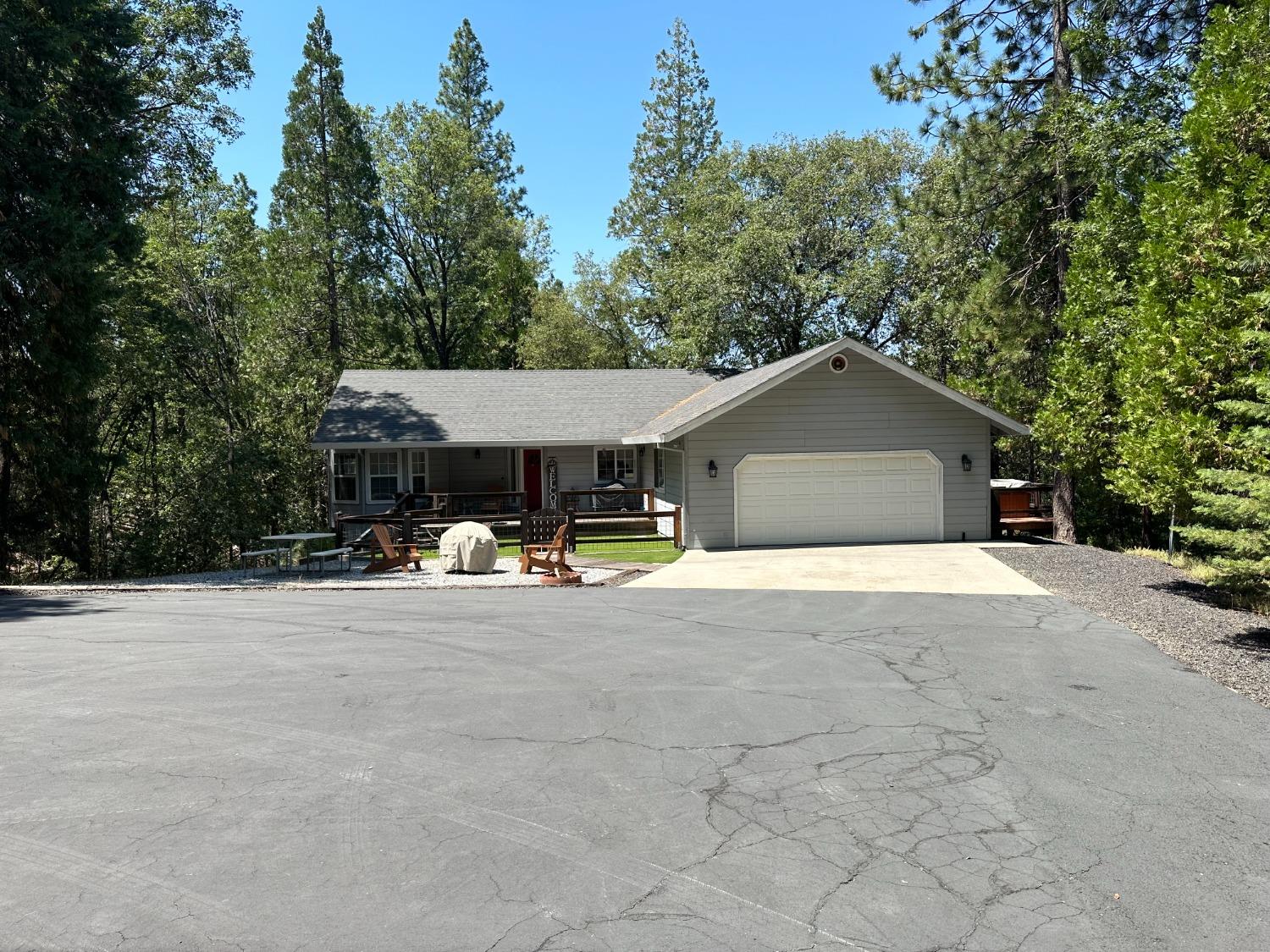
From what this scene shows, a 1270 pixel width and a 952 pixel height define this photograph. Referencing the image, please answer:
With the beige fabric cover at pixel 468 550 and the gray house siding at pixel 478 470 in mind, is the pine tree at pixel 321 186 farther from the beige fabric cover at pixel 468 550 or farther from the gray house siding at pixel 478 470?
the beige fabric cover at pixel 468 550

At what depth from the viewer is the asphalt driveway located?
3.97 metres

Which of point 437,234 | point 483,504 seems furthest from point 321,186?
point 483,504

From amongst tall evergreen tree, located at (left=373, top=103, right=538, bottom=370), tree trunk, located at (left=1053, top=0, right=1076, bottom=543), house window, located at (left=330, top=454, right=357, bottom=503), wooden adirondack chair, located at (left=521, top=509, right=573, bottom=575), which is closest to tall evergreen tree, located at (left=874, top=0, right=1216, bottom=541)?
tree trunk, located at (left=1053, top=0, right=1076, bottom=543)

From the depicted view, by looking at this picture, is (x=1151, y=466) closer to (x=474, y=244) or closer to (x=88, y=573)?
(x=88, y=573)

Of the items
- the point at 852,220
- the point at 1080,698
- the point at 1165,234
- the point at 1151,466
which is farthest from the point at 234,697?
the point at 852,220

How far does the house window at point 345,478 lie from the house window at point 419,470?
161 cm

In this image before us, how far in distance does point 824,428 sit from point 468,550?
28.9ft

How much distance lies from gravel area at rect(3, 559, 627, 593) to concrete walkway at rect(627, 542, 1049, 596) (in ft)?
5.72

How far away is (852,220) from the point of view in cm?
3312

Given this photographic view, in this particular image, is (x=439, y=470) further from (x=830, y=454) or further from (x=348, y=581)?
(x=830, y=454)

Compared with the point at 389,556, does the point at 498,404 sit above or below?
above

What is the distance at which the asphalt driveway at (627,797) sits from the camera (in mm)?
3969

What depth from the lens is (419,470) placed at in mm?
25219

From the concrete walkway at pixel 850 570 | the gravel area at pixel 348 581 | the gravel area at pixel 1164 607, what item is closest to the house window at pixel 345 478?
the gravel area at pixel 348 581
